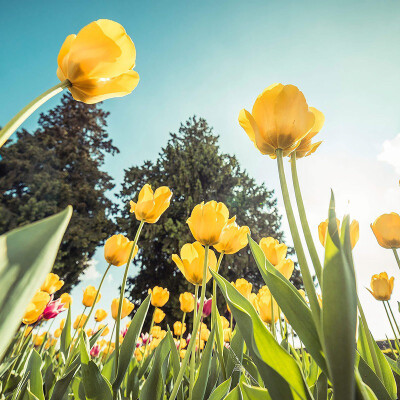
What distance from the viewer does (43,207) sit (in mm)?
12500

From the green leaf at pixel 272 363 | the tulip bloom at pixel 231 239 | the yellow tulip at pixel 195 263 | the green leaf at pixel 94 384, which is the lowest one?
the green leaf at pixel 94 384

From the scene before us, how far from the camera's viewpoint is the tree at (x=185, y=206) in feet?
35.3

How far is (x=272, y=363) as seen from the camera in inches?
15.5

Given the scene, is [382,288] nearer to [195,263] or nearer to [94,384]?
[195,263]

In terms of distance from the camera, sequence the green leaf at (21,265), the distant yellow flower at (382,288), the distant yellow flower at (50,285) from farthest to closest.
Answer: the distant yellow flower at (50,285), the distant yellow flower at (382,288), the green leaf at (21,265)

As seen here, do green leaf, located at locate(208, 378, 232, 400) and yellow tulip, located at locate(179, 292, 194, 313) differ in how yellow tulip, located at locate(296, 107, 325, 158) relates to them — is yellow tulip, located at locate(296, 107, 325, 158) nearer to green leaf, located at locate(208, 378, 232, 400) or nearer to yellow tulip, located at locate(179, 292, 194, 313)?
green leaf, located at locate(208, 378, 232, 400)

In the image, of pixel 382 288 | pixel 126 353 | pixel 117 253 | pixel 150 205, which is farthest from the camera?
pixel 382 288

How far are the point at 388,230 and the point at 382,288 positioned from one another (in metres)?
0.63

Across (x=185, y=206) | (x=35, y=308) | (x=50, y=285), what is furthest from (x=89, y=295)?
(x=185, y=206)

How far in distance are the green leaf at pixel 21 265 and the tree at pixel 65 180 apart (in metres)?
12.1

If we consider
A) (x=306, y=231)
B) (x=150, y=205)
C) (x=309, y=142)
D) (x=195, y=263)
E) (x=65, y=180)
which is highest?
(x=65, y=180)

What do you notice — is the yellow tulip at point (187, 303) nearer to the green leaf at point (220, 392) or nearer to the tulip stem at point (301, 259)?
the green leaf at point (220, 392)

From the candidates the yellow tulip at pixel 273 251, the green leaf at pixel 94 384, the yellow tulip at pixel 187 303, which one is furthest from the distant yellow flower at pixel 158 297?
the green leaf at pixel 94 384

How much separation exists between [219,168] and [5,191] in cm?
1123
